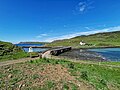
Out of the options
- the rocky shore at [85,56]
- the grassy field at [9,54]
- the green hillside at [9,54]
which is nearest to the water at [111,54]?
the rocky shore at [85,56]

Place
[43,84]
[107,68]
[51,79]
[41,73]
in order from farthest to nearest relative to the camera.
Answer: [107,68] < [41,73] < [51,79] < [43,84]

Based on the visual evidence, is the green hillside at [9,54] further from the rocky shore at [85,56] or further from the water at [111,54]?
the water at [111,54]

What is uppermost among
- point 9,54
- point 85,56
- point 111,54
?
point 9,54

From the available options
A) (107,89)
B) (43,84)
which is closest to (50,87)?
(43,84)

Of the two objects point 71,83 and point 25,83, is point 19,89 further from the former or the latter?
point 71,83

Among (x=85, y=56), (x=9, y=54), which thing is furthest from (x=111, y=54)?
(x=9, y=54)

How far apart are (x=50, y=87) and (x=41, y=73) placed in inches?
147

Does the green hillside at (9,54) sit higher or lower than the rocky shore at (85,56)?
Answer: higher

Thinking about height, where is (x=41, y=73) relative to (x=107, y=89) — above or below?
above

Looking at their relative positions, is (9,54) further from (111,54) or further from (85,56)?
(111,54)

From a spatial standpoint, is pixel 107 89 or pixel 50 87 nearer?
pixel 50 87

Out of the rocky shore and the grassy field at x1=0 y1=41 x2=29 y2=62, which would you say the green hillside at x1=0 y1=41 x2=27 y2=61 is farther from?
the rocky shore

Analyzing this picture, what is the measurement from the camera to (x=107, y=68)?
34781 mm

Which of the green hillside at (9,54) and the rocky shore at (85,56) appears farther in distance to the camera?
the rocky shore at (85,56)
